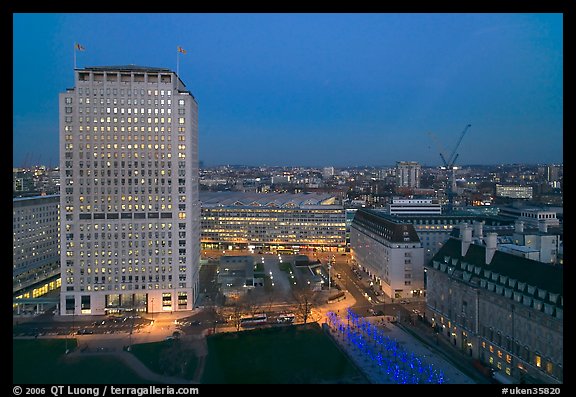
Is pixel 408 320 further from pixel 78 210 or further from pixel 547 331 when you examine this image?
pixel 78 210

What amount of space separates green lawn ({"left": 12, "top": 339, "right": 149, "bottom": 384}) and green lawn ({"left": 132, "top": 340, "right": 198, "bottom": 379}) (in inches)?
37.9

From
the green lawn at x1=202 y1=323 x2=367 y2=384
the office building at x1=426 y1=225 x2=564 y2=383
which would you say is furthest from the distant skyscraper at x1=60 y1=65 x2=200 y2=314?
the office building at x1=426 y1=225 x2=564 y2=383

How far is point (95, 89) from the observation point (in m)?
28.0

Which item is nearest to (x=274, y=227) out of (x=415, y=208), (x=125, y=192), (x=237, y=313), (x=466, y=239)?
(x=415, y=208)

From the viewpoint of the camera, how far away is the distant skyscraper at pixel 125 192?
2800 cm

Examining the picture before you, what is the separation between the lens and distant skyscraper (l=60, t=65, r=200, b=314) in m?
28.0

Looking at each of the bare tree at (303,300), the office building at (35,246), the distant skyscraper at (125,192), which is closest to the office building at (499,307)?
the bare tree at (303,300)

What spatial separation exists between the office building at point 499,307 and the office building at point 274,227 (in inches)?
988

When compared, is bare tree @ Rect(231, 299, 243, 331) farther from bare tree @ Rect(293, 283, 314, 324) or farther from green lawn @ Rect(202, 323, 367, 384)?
bare tree @ Rect(293, 283, 314, 324)

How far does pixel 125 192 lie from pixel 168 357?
1251 centimetres

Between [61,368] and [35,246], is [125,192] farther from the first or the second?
[35,246]

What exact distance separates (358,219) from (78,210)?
73.6 ft
